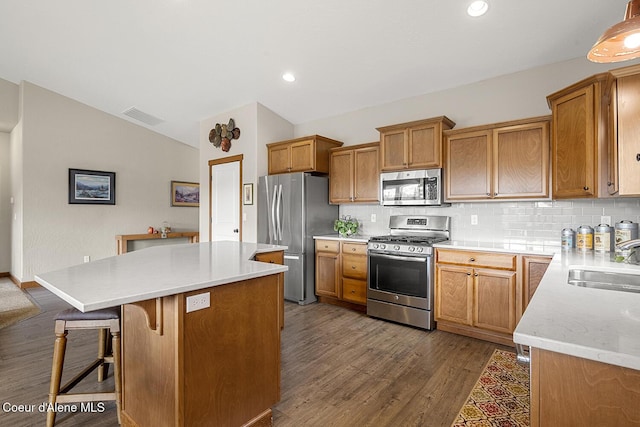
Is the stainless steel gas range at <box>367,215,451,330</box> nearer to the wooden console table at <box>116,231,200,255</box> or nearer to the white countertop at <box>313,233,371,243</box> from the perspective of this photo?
the white countertop at <box>313,233,371,243</box>

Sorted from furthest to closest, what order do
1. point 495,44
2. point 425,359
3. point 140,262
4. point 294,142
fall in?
point 294,142, point 495,44, point 425,359, point 140,262

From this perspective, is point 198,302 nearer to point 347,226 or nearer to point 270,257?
point 270,257

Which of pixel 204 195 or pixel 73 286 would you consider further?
pixel 204 195

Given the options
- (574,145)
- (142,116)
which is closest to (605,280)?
(574,145)

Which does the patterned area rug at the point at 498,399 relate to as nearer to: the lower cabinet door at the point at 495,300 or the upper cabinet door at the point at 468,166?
the lower cabinet door at the point at 495,300

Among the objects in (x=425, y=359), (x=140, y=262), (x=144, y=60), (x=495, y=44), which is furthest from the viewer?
(x=144, y=60)

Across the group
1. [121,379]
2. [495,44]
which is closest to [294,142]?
[495,44]

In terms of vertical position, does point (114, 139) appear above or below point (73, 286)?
above

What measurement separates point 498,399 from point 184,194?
6.81 m

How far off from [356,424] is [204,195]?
4696 millimetres

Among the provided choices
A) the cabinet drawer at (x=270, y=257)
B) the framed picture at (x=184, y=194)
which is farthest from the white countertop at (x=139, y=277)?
the framed picture at (x=184, y=194)

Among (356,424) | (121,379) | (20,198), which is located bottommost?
(356,424)

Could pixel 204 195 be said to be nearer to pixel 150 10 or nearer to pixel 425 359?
pixel 150 10

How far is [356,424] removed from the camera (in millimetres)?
1887
